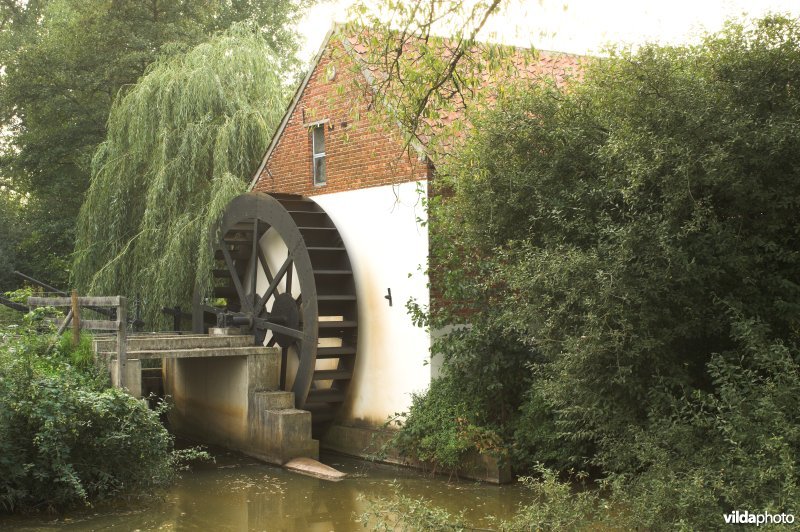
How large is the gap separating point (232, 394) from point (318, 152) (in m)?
3.75

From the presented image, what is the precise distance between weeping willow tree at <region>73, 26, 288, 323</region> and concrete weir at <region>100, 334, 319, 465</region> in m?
1.55

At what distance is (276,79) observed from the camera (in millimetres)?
16375

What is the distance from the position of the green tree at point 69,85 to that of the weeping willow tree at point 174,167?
5.54 metres

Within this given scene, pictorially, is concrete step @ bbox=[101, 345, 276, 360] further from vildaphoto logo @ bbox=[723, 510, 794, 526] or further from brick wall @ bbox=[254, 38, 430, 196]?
vildaphoto logo @ bbox=[723, 510, 794, 526]

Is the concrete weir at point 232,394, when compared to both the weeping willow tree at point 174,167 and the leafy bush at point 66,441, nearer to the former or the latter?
the leafy bush at point 66,441

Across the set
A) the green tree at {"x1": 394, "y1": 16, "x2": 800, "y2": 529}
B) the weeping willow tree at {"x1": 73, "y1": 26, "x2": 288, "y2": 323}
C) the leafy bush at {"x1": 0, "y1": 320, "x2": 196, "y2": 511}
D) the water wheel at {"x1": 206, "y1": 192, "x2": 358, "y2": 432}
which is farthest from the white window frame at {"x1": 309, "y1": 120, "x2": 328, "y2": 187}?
the green tree at {"x1": 394, "y1": 16, "x2": 800, "y2": 529}

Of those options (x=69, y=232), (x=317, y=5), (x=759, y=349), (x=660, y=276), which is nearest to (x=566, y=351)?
(x=660, y=276)

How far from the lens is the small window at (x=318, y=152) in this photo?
14.1 m

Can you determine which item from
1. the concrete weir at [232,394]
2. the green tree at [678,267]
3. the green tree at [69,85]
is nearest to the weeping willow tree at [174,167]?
the concrete weir at [232,394]

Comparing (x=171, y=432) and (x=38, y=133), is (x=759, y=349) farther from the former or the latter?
(x=38, y=133)

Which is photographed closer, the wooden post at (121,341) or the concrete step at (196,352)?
the wooden post at (121,341)

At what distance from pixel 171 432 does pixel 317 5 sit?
15.3 metres

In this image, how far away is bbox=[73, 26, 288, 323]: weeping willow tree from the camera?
1472 cm

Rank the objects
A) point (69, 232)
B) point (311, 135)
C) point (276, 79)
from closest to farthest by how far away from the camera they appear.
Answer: point (311, 135) < point (276, 79) < point (69, 232)
